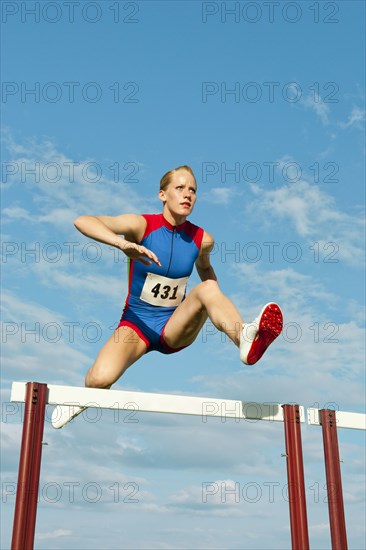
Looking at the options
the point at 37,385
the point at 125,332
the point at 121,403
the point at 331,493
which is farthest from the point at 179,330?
the point at 331,493

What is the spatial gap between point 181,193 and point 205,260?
59cm

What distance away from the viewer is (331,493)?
426cm

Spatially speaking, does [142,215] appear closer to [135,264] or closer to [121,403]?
[135,264]

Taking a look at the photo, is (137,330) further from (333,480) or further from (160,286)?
(333,480)

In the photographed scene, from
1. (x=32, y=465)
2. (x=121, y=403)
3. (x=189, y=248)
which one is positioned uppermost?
(x=189, y=248)

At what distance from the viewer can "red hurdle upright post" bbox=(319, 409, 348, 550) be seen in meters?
4.19

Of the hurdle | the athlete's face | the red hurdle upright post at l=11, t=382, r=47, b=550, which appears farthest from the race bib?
the red hurdle upright post at l=11, t=382, r=47, b=550

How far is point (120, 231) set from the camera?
14.4 ft

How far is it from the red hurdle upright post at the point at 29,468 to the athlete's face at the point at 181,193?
1.64 meters

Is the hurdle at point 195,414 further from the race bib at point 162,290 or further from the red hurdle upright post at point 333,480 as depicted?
the race bib at point 162,290

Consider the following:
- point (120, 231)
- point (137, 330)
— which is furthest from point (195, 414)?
point (120, 231)

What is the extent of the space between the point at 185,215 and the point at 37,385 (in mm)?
1679

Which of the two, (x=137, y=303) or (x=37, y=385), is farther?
(x=137, y=303)

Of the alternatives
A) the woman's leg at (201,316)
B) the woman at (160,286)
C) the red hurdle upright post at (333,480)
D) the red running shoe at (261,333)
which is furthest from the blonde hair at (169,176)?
the red hurdle upright post at (333,480)
